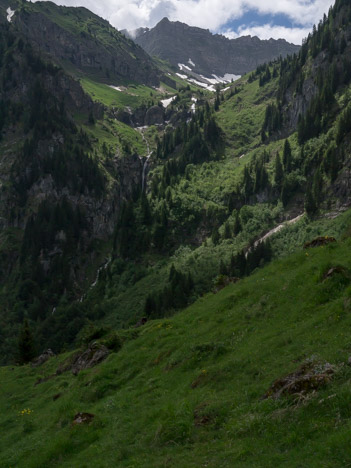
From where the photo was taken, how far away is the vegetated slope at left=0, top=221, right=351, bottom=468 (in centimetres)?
1319

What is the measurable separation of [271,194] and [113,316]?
73.1 metres

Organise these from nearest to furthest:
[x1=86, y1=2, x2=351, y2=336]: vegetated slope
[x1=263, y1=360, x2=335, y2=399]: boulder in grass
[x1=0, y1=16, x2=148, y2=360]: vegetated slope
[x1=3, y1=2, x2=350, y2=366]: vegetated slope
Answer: [x1=263, y1=360, x2=335, y2=399]: boulder in grass
[x1=3, y1=2, x2=350, y2=366]: vegetated slope
[x1=86, y1=2, x2=351, y2=336]: vegetated slope
[x1=0, y1=16, x2=148, y2=360]: vegetated slope

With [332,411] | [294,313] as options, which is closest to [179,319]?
[294,313]

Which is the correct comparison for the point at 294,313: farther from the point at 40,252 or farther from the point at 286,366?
the point at 40,252

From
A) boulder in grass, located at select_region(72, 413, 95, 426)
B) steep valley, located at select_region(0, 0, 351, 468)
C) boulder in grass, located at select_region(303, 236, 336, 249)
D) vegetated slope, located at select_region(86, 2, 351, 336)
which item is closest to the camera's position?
steep valley, located at select_region(0, 0, 351, 468)

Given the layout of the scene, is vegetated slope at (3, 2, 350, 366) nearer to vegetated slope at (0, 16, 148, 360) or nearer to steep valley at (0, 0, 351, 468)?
steep valley at (0, 0, 351, 468)

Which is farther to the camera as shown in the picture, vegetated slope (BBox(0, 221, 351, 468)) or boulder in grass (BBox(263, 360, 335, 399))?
boulder in grass (BBox(263, 360, 335, 399))

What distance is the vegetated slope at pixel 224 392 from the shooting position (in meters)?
13.2

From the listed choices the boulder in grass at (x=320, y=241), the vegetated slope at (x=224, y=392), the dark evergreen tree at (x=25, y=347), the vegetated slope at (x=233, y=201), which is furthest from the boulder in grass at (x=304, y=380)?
the vegetated slope at (x=233, y=201)

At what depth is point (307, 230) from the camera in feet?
340

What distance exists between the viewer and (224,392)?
744 inches

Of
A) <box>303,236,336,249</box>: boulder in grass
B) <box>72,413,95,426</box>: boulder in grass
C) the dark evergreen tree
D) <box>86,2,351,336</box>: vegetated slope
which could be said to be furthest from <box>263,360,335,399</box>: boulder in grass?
<box>86,2,351,336</box>: vegetated slope

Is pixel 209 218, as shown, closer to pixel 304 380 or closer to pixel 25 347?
pixel 25 347

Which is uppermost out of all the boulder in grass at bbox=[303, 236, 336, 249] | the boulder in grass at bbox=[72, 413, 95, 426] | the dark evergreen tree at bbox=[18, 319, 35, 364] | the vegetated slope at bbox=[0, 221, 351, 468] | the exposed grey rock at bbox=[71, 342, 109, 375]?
the boulder in grass at bbox=[303, 236, 336, 249]
